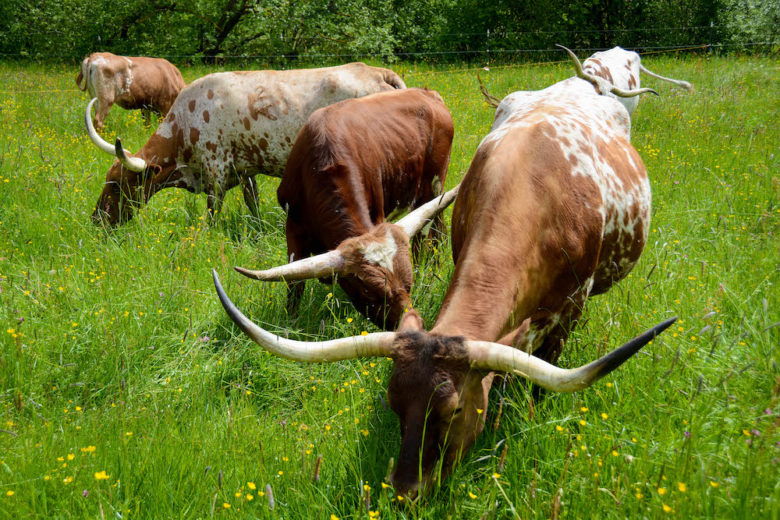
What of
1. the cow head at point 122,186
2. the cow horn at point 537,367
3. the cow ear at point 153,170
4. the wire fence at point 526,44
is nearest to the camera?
the cow horn at point 537,367

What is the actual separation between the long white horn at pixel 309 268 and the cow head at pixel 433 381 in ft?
3.80

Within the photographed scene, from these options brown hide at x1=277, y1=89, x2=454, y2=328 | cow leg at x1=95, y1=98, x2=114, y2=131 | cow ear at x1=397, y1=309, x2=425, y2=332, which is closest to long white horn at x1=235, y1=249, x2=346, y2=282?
brown hide at x1=277, y1=89, x2=454, y2=328

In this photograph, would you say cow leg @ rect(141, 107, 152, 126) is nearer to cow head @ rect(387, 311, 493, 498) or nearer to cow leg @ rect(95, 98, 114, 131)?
cow leg @ rect(95, 98, 114, 131)

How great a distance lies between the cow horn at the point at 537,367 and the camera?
2.15 meters

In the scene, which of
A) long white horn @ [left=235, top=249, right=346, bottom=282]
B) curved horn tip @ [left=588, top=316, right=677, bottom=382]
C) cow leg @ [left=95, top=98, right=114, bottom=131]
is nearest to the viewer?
curved horn tip @ [left=588, top=316, right=677, bottom=382]

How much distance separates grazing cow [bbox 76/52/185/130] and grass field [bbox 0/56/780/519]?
17.9ft

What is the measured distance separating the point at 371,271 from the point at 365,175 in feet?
3.64

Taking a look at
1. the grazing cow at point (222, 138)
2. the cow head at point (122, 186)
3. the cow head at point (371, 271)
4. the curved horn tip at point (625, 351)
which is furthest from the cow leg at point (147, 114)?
the curved horn tip at point (625, 351)

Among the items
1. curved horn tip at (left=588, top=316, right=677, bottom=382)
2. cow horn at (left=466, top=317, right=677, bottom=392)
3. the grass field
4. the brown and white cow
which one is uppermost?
the brown and white cow

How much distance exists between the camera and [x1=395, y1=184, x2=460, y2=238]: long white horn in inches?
171

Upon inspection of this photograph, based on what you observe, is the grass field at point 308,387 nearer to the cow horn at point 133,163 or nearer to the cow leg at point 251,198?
the cow leg at point 251,198

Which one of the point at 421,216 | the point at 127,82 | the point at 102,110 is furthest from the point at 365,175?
the point at 127,82

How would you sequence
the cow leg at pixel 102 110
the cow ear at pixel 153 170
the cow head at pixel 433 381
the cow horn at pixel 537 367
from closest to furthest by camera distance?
the cow horn at pixel 537 367
the cow head at pixel 433 381
the cow ear at pixel 153 170
the cow leg at pixel 102 110

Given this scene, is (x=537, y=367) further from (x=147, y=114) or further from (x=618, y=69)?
(x=147, y=114)
